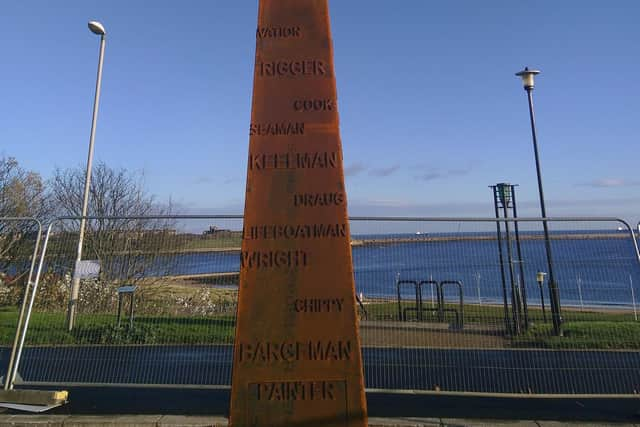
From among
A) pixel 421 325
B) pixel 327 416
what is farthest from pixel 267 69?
pixel 421 325

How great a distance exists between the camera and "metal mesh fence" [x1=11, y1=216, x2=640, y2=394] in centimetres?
535

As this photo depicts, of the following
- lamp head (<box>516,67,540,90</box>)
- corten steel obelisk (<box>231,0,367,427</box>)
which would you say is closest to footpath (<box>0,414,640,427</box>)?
corten steel obelisk (<box>231,0,367,427</box>)

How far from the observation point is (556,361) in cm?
661

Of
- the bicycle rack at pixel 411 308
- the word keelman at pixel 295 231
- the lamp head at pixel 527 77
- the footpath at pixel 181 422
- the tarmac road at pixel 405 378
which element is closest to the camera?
the word keelman at pixel 295 231

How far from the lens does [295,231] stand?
10.9 ft

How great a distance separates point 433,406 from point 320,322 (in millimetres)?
2961

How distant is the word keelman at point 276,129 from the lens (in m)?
3.48

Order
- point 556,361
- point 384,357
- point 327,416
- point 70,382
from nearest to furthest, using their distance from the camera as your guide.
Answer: point 327,416 < point 70,382 < point 384,357 < point 556,361

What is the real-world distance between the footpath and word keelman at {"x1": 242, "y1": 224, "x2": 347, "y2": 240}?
7.79 ft

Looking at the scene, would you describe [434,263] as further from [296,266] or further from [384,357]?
[296,266]

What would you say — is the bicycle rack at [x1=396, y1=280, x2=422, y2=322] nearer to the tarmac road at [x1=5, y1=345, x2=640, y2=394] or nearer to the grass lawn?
the grass lawn

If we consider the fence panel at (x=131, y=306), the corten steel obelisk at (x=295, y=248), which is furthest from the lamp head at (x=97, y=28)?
the corten steel obelisk at (x=295, y=248)

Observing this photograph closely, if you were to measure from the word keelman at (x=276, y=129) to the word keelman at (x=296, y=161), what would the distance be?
188 mm

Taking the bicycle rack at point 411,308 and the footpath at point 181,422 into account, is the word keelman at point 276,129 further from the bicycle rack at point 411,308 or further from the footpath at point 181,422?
the footpath at point 181,422
